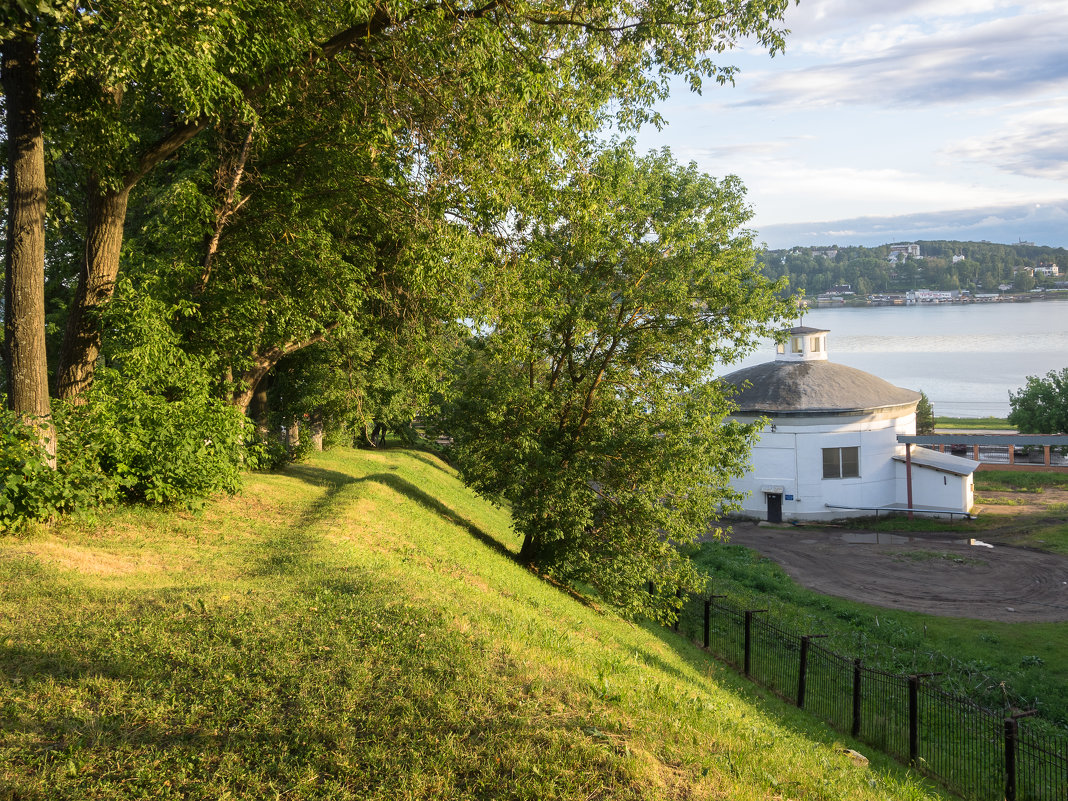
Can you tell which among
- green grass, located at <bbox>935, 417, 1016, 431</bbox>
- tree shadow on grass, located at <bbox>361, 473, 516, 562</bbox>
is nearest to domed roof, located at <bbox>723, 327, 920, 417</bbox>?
tree shadow on grass, located at <bbox>361, 473, 516, 562</bbox>

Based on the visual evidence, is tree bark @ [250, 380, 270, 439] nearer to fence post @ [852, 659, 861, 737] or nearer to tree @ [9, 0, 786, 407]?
tree @ [9, 0, 786, 407]

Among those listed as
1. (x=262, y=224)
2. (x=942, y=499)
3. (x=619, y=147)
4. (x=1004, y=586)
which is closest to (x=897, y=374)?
(x=942, y=499)

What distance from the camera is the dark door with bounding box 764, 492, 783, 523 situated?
4044 cm

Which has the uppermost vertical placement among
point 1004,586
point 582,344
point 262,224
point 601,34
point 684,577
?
point 601,34

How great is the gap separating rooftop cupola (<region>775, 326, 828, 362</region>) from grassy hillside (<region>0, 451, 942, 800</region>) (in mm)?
38683

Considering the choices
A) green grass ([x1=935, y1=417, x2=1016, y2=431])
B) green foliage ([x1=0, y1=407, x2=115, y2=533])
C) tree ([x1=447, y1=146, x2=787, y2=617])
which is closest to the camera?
green foliage ([x1=0, y1=407, x2=115, y2=533])

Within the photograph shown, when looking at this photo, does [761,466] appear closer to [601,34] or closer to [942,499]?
[942,499]

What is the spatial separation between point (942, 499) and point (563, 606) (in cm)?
3259

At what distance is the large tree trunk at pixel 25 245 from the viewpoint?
9.38m

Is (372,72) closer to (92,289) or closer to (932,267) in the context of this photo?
(92,289)

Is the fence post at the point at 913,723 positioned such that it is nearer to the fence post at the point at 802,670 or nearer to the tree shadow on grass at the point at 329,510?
the fence post at the point at 802,670

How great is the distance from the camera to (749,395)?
4266cm

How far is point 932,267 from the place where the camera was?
183 meters

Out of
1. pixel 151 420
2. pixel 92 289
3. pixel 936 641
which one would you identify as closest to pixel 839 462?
pixel 936 641
